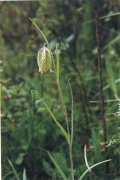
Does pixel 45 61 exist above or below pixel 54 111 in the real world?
above

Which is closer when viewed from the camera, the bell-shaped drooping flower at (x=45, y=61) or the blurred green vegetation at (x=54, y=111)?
the bell-shaped drooping flower at (x=45, y=61)

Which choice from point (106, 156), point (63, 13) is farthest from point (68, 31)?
point (106, 156)

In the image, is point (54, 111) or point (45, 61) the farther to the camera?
point (54, 111)

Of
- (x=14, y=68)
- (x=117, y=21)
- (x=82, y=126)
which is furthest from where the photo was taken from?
(x=117, y=21)

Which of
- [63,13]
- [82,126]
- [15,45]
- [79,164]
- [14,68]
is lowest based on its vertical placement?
[79,164]

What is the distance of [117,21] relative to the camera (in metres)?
3.37

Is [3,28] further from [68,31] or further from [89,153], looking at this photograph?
[89,153]

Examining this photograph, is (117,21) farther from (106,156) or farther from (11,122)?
(106,156)

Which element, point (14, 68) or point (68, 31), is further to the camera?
point (68, 31)

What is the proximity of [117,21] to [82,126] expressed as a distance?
1.17m

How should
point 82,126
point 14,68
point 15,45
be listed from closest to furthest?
point 82,126
point 14,68
point 15,45

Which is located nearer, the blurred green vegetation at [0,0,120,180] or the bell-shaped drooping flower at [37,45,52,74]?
the bell-shaped drooping flower at [37,45,52,74]

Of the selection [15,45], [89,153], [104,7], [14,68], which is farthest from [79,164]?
[15,45]

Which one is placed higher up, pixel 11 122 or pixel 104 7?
pixel 104 7
